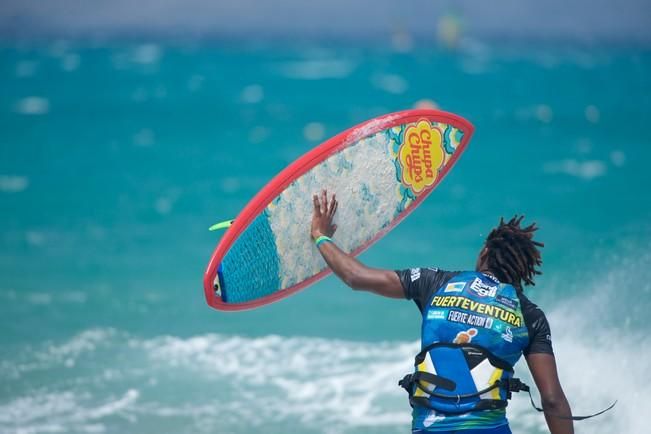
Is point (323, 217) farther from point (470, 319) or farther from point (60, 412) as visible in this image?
point (60, 412)

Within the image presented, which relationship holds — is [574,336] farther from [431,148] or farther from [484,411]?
[484,411]

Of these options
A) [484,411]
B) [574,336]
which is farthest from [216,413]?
[484,411]

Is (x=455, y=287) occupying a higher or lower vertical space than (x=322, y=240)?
lower

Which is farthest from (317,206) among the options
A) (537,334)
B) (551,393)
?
(551,393)

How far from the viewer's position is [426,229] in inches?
641

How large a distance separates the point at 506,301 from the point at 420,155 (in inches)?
68.9

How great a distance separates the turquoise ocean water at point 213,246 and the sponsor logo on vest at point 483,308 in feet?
8.93

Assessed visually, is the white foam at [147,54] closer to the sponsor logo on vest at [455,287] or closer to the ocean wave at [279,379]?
the ocean wave at [279,379]

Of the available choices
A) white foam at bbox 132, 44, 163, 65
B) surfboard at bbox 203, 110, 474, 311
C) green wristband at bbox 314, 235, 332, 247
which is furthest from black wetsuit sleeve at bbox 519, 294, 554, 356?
white foam at bbox 132, 44, 163, 65

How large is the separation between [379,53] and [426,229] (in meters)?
54.5

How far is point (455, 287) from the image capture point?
4.92 m

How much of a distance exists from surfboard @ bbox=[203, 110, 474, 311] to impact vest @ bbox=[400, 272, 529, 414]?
127cm

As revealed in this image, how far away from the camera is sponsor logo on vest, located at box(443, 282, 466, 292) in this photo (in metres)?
4.91

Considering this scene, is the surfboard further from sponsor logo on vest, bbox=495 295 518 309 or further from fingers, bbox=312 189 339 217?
sponsor logo on vest, bbox=495 295 518 309
